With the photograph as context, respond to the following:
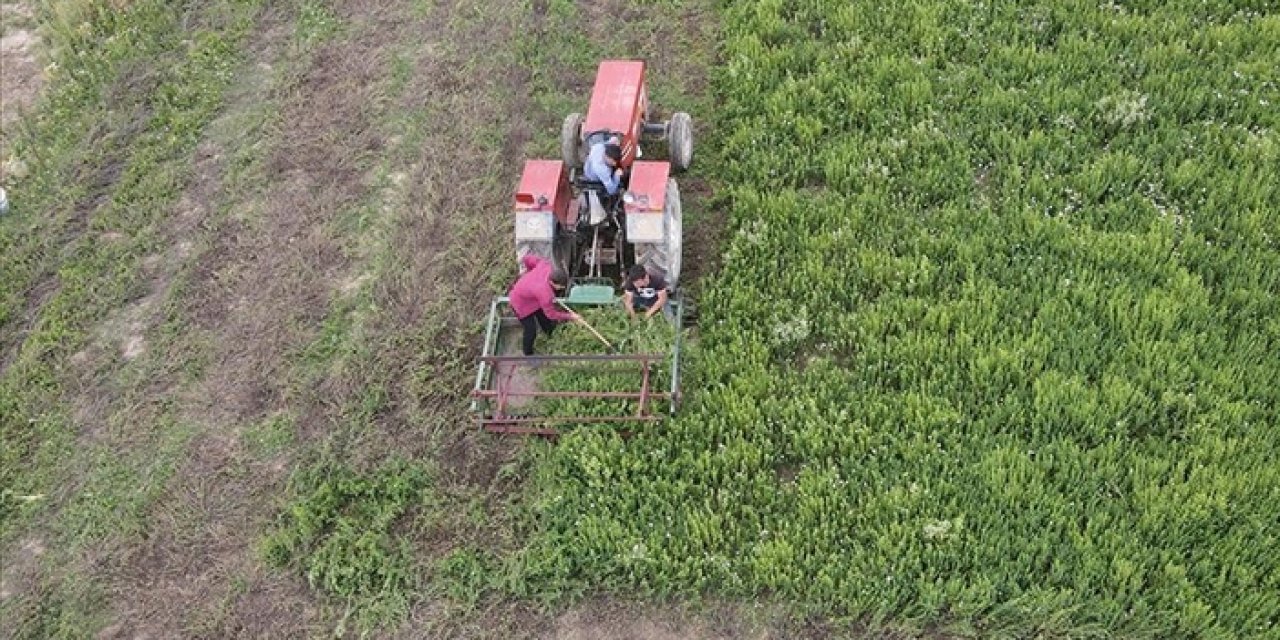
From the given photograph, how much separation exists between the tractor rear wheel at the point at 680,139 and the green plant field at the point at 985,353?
505 millimetres

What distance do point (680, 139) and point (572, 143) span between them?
102 cm

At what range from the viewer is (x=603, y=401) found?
8539mm

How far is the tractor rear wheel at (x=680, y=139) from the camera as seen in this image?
33.9 feet

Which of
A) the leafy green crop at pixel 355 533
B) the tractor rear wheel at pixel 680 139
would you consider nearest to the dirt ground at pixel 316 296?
the leafy green crop at pixel 355 533

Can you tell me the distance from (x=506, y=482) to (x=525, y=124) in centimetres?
463

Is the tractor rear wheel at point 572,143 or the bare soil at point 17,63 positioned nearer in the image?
the tractor rear wheel at point 572,143

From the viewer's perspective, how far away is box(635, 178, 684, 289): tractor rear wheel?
899cm

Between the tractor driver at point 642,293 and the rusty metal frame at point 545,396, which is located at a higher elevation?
the tractor driver at point 642,293

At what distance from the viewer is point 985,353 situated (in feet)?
28.2

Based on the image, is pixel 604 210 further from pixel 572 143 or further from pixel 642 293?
pixel 572 143

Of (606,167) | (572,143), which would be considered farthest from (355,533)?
(572,143)

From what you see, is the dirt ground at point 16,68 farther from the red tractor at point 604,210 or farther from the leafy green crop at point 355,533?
the red tractor at point 604,210

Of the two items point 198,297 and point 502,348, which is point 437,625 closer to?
point 502,348

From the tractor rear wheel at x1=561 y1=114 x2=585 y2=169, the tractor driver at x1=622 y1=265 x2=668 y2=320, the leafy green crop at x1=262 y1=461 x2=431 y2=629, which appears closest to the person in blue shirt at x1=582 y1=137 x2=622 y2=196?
the tractor driver at x1=622 y1=265 x2=668 y2=320
